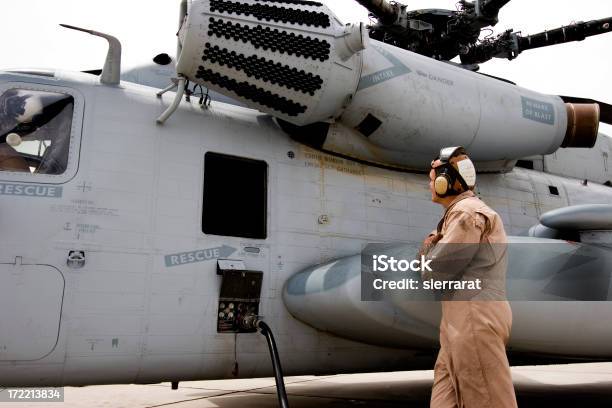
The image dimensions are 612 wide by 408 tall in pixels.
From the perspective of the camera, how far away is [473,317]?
2.32 metres

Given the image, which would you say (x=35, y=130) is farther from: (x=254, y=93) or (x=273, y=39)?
(x=273, y=39)

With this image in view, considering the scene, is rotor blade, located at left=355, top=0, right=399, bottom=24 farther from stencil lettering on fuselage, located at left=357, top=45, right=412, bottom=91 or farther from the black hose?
the black hose

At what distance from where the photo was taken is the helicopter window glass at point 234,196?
3.94 m

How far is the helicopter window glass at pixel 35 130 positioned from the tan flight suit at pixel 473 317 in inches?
101

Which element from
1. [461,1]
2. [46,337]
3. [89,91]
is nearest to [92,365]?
[46,337]

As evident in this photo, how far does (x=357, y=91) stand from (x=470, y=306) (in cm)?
234

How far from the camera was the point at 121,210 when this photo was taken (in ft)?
11.6

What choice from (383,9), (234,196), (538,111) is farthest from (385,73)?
(383,9)

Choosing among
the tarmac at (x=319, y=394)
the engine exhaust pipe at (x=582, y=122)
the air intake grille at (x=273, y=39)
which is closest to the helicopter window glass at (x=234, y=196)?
the air intake grille at (x=273, y=39)

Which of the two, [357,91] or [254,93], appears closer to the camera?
[254,93]

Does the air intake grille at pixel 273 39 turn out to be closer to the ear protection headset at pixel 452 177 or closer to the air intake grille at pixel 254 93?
the air intake grille at pixel 254 93

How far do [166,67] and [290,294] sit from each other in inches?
93.6

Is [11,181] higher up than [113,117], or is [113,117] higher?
[113,117]

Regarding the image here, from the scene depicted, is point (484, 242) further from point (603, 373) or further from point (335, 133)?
point (603, 373)
